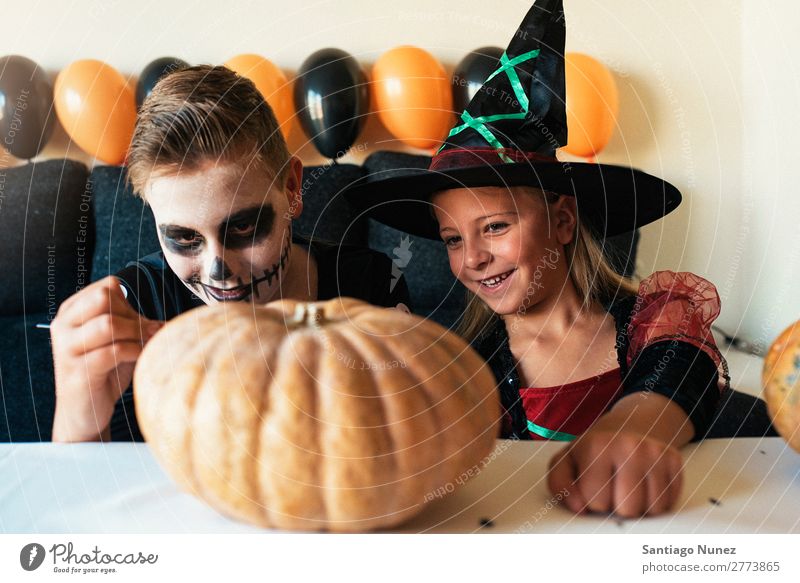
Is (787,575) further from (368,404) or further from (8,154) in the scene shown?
(8,154)

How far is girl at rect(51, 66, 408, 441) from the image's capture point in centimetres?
30

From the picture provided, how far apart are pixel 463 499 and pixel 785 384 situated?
15 centimetres

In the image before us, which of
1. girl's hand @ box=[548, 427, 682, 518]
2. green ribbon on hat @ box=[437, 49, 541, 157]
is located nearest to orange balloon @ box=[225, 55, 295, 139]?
green ribbon on hat @ box=[437, 49, 541, 157]

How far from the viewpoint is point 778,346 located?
0.31 metres

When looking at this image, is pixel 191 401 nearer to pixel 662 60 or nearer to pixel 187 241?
pixel 187 241

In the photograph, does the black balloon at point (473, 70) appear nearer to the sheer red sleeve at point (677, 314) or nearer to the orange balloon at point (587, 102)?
the orange balloon at point (587, 102)

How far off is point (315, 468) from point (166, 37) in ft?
0.98

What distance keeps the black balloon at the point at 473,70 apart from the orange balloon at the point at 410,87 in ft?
0.04

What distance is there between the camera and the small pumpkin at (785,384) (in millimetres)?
302

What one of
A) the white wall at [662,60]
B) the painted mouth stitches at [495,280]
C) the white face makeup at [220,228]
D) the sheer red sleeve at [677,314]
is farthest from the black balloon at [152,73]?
the sheer red sleeve at [677,314]

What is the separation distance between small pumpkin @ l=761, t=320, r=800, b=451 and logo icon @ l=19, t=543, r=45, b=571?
1.14 feet

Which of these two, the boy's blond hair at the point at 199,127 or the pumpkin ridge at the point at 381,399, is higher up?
the boy's blond hair at the point at 199,127

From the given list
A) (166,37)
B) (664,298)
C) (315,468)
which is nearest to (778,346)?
(664,298)

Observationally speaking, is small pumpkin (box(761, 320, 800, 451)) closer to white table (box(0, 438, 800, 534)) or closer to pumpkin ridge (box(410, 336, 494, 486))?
white table (box(0, 438, 800, 534))
